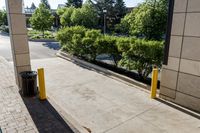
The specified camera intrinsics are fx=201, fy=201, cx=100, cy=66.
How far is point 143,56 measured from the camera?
28.8 feet

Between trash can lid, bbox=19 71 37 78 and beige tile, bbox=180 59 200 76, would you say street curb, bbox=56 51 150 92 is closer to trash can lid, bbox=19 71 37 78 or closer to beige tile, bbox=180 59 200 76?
beige tile, bbox=180 59 200 76

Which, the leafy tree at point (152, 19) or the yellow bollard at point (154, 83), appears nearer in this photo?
the yellow bollard at point (154, 83)

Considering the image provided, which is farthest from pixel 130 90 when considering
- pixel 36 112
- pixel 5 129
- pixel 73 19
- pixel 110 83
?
pixel 73 19

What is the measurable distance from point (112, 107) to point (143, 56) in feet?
10.2

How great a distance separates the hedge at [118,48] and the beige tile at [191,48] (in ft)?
6.08

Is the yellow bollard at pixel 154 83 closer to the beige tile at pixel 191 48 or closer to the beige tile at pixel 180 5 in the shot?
the beige tile at pixel 191 48

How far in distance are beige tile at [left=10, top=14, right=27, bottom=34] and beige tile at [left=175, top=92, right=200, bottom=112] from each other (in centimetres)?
600

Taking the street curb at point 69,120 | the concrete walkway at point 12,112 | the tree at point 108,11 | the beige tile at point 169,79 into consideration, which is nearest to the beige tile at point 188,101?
the beige tile at point 169,79

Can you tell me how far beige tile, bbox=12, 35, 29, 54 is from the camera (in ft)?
24.1

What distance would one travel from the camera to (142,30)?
13.3m

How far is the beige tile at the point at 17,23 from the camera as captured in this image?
7129mm

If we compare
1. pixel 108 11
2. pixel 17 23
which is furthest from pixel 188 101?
pixel 108 11

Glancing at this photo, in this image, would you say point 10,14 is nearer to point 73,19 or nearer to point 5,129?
point 5,129

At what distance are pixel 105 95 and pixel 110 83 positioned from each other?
1421mm
